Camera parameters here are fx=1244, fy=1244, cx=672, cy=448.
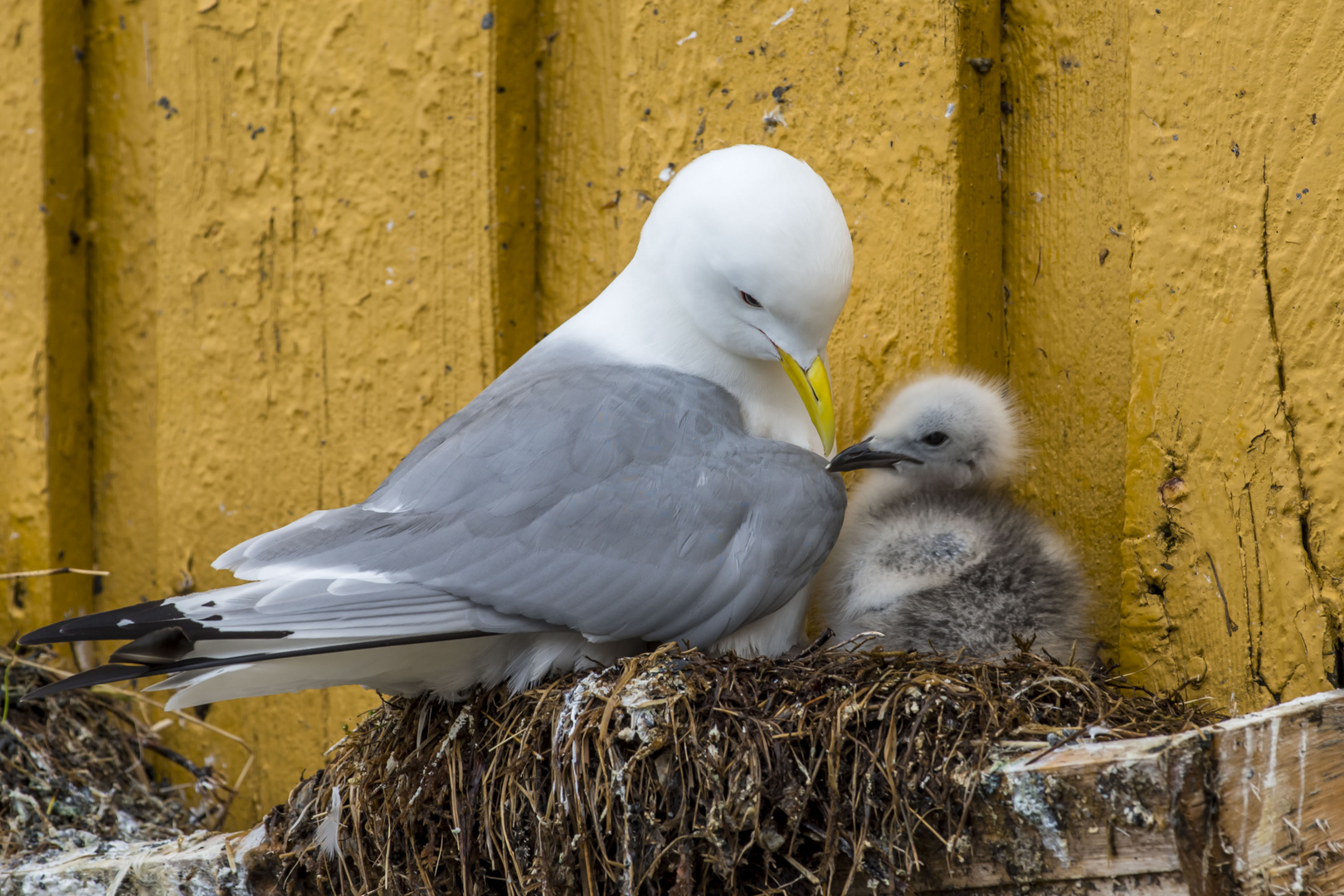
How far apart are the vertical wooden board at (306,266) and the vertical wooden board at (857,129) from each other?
28cm

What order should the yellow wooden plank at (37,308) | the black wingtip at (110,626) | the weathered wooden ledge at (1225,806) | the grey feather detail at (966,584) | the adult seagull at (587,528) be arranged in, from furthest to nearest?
the yellow wooden plank at (37,308), the grey feather detail at (966,584), the adult seagull at (587,528), the black wingtip at (110,626), the weathered wooden ledge at (1225,806)

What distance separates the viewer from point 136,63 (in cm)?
283

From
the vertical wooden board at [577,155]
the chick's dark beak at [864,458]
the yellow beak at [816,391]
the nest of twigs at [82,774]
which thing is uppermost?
the vertical wooden board at [577,155]

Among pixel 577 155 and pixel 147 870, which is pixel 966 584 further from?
pixel 147 870

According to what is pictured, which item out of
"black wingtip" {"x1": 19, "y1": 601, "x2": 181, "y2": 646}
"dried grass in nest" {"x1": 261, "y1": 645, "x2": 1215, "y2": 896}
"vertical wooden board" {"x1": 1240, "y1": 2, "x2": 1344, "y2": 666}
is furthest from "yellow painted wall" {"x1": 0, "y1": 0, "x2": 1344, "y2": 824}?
"black wingtip" {"x1": 19, "y1": 601, "x2": 181, "y2": 646}

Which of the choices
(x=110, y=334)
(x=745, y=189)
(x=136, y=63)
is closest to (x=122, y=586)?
(x=110, y=334)

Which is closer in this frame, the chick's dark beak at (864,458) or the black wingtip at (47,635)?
the black wingtip at (47,635)

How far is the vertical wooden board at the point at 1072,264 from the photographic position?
197cm

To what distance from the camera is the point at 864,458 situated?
1.99 m

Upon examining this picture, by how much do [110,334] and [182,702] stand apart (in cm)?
155

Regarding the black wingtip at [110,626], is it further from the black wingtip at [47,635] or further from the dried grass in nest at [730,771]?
the dried grass in nest at [730,771]

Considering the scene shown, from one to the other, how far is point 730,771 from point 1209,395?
34.9 inches

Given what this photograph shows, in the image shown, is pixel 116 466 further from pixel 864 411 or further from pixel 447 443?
pixel 864 411

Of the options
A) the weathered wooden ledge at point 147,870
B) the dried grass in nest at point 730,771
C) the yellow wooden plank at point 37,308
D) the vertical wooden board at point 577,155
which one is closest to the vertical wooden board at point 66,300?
the yellow wooden plank at point 37,308
